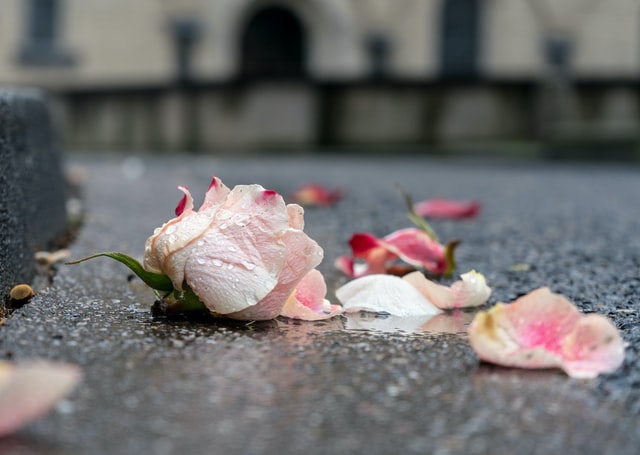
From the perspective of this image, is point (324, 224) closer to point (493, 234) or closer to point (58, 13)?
point (493, 234)

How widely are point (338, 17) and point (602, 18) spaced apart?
484 centimetres

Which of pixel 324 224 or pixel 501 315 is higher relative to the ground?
pixel 501 315

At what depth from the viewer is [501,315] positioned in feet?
4.06

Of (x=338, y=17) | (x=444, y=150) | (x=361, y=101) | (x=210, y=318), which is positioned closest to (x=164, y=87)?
(x=361, y=101)

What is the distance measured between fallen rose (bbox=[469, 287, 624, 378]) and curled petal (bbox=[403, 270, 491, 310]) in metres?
0.42

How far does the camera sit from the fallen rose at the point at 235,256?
140 centimetres

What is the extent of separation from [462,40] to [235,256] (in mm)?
16871

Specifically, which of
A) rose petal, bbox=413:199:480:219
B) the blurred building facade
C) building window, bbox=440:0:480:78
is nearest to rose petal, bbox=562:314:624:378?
rose petal, bbox=413:199:480:219

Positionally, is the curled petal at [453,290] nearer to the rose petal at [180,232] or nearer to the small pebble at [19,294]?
the rose petal at [180,232]

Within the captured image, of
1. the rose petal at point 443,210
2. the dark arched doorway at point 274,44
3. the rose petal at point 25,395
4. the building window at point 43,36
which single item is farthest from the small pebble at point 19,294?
the dark arched doorway at point 274,44

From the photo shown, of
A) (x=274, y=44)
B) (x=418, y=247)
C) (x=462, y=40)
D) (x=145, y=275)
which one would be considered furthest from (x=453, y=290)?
(x=462, y=40)

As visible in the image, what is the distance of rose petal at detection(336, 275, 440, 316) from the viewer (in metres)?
1.66

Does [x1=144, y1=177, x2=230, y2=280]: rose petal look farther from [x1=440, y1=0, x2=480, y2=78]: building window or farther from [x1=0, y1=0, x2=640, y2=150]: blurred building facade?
[x1=440, y1=0, x2=480, y2=78]: building window

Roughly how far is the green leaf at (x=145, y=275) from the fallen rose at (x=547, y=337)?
1.62 feet
